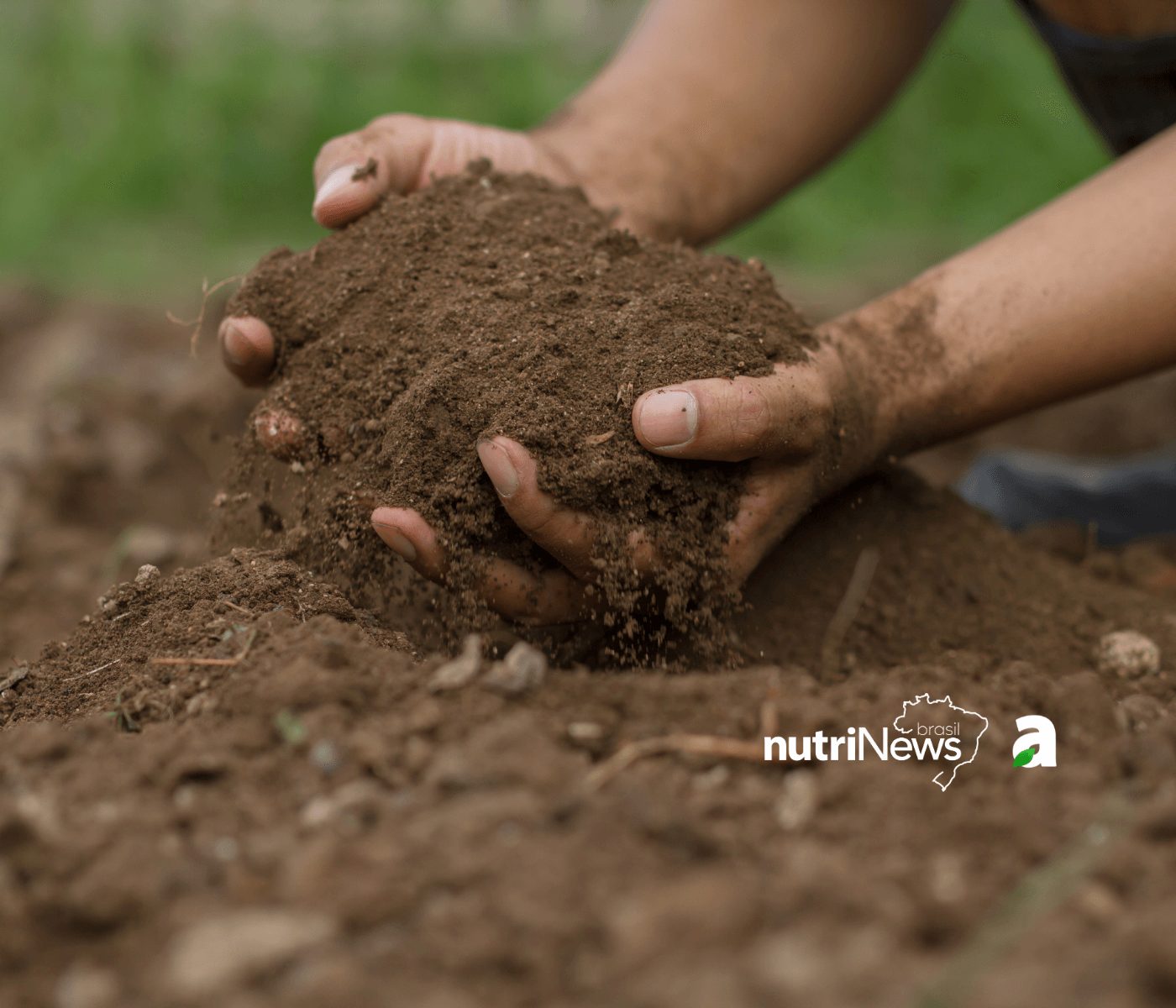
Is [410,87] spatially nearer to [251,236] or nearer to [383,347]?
[251,236]

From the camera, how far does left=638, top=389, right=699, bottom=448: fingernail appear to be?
150 cm

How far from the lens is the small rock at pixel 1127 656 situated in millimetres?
1820

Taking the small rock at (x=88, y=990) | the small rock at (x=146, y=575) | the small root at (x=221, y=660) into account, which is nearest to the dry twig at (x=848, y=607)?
the small root at (x=221, y=660)

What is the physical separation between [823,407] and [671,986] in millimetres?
1088

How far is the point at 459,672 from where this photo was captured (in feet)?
3.92

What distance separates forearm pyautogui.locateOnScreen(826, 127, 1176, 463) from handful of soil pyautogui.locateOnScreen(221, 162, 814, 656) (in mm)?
250

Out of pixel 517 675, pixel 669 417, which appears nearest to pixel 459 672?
pixel 517 675

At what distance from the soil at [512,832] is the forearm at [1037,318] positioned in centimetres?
49

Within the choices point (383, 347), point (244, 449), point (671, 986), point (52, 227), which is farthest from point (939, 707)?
point (52, 227)

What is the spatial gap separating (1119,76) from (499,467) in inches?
66.0

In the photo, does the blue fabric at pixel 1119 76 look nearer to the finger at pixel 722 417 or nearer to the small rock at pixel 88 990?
the finger at pixel 722 417

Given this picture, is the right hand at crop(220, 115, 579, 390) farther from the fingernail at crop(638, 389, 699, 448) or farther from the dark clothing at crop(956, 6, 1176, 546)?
the dark clothing at crop(956, 6, 1176, 546)

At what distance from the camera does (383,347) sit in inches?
69.3

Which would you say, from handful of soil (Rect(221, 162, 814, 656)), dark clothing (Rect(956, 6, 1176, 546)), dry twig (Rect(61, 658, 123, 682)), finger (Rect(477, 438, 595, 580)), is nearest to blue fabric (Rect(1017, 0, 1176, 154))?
dark clothing (Rect(956, 6, 1176, 546))
